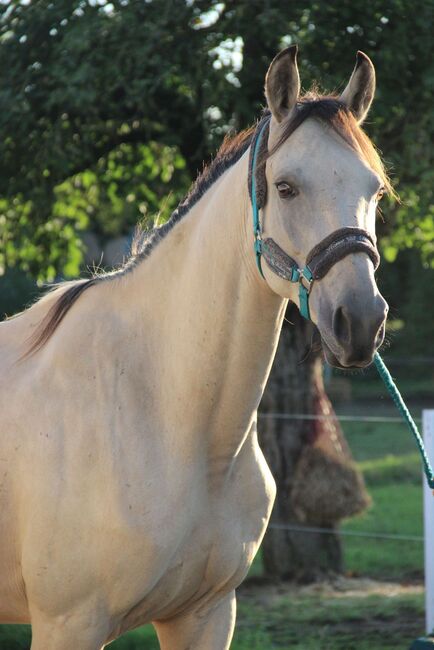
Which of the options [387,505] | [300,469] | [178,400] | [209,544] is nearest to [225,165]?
[178,400]

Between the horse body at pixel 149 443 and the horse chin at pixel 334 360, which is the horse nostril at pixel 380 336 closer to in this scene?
the horse chin at pixel 334 360

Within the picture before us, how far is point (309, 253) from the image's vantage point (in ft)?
8.03

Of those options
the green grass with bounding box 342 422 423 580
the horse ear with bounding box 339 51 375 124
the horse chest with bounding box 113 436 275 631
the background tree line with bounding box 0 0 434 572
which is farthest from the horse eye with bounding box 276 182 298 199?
the green grass with bounding box 342 422 423 580

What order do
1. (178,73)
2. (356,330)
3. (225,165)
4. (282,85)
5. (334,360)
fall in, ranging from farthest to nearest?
(178,73)
(225,165)
(282,85)
(334,360)
(356,330)

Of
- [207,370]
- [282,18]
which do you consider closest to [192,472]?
[207,370]

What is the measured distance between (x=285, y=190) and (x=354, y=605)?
446 cm

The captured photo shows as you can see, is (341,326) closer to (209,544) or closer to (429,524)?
(209,544)

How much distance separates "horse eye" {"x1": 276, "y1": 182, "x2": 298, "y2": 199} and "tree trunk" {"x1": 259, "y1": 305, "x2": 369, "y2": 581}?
438cm

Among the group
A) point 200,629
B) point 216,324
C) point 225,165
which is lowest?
point 200,629

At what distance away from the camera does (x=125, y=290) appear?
298 centimetres

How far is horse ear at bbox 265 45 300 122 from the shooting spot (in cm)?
254

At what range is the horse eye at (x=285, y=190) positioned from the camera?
2506 millimetres

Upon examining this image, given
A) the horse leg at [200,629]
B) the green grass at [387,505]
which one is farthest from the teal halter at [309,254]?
the green grass at [387,505]

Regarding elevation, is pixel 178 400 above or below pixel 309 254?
below
